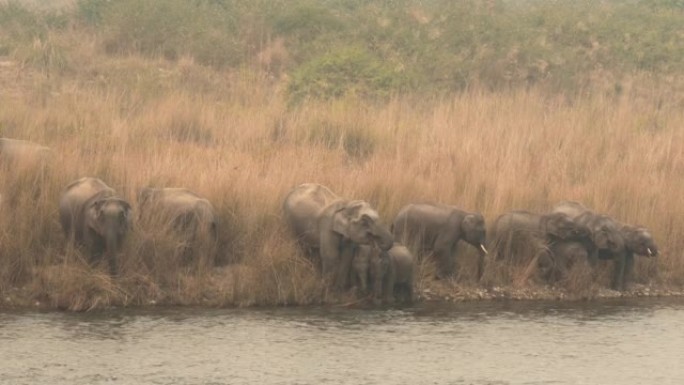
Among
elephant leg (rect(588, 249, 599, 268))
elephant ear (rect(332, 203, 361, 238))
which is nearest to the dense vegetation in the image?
elephant leg (rect(588, 249, 599, 268))

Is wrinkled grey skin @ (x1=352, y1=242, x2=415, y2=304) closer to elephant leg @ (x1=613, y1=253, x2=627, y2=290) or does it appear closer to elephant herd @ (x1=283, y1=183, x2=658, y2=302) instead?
elephant herd @ (x1=283, y1=183, x2=658, y2=302)

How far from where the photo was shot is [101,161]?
18.5 metres

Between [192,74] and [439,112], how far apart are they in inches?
309

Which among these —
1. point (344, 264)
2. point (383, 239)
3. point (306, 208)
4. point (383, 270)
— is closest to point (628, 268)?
point (383, 270)

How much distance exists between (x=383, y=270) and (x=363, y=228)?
53cm

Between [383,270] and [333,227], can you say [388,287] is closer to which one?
[383,270]

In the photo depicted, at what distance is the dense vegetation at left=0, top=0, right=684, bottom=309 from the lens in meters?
16.7

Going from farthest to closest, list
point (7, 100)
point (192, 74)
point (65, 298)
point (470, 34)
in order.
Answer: point (470, 34), point (192, 74), point (7, 100), point (65, 298)

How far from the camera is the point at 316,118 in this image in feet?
78.0

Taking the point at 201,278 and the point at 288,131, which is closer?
the point at 201,278

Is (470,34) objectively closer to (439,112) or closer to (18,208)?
(439,112)

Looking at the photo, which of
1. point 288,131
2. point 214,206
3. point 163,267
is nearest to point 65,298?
point 163,267

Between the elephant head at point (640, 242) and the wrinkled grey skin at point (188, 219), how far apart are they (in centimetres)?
489

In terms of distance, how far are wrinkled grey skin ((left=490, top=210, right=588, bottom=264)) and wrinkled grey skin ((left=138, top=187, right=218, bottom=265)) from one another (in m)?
3.37
